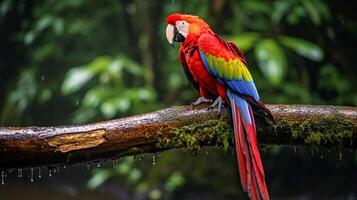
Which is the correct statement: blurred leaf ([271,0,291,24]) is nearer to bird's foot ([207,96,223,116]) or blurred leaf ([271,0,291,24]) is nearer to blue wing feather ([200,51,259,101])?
blue wing feather ([200,51,259,101])

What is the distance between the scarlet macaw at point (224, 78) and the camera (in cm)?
156

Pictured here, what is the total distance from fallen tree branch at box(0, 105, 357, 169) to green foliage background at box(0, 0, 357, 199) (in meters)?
1.37

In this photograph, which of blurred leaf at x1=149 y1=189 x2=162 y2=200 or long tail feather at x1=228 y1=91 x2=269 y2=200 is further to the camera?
blurred leaf at x1=149 y1=189 x2=162 y2=200

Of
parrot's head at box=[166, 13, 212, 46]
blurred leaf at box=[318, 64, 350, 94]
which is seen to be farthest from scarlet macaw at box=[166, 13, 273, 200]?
blurred leaf at box=[318, 64, 350, 94]

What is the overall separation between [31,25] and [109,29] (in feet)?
2.75

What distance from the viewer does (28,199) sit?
14.4ft

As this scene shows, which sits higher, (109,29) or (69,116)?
(109,29)

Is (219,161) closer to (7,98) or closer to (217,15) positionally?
(217,15)

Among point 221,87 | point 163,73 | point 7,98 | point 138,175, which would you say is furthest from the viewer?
point 7,98

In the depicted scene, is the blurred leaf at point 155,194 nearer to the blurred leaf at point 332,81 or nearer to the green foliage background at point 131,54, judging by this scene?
the green foliage background at point 131,54

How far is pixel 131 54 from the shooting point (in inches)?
194

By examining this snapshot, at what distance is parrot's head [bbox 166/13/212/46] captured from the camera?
1.94 m

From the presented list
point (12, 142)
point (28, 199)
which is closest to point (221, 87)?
point (12, 142)

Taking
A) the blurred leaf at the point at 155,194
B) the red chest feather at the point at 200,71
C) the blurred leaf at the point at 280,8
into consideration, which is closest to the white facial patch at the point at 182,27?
the red chest feather at the point at 200,71
